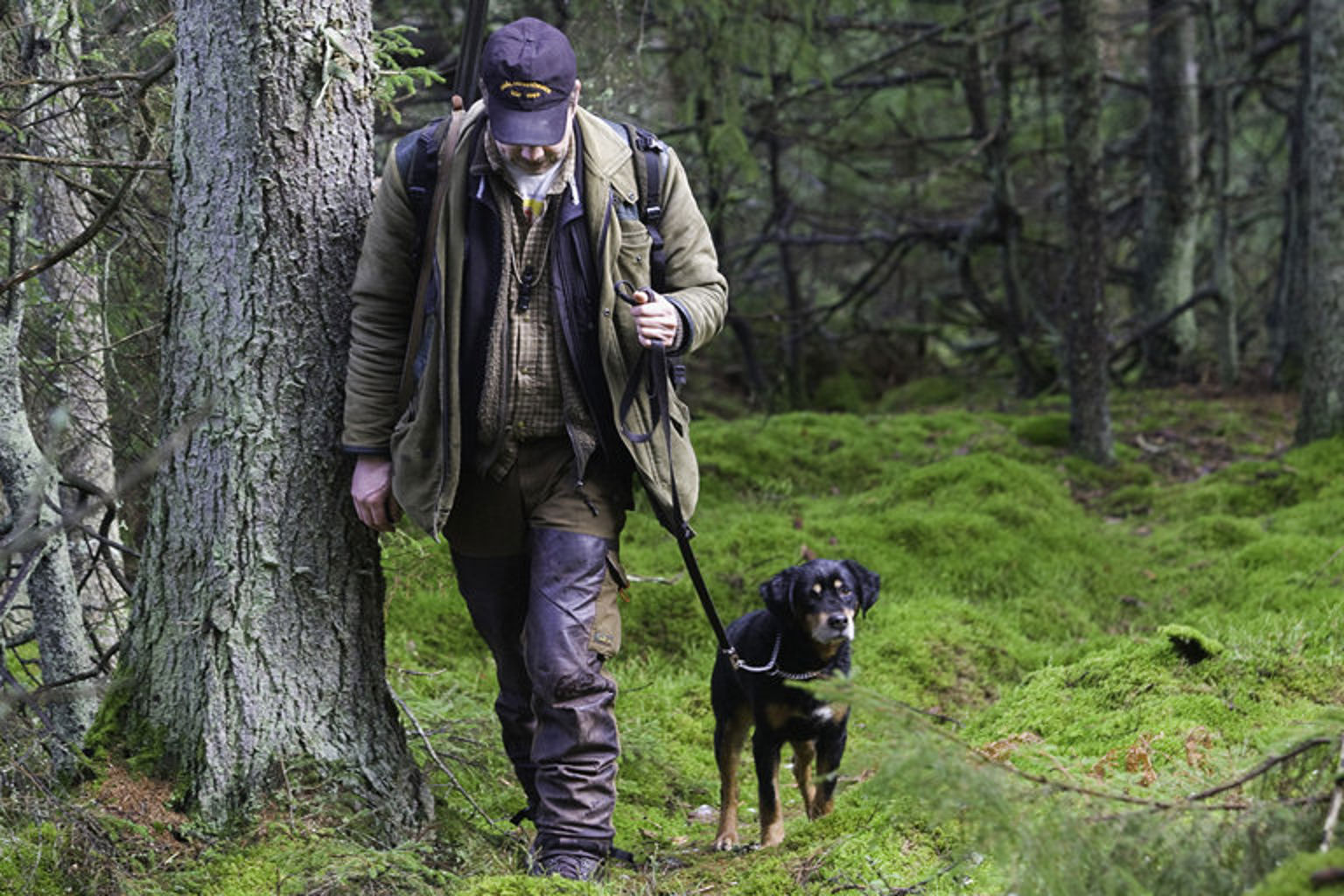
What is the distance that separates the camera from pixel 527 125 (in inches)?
142

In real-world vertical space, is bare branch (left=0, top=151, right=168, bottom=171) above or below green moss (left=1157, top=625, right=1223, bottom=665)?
above

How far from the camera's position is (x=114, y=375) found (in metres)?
4.70

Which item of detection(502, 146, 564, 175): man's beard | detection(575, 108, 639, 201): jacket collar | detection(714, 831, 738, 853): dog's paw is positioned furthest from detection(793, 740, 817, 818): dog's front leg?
detection(502, 146, 564, 175): man's beard

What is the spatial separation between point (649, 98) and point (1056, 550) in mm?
4392

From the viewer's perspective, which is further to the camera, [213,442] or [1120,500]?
[1120,500]

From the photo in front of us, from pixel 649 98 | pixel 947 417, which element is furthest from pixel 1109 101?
pixel 649 98

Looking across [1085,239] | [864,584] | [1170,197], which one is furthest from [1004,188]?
[864,584]

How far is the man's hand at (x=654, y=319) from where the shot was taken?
3.69 metres

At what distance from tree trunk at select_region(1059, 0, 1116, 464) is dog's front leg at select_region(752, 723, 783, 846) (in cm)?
669

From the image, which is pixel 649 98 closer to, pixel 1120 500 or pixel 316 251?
pixel 1120 500

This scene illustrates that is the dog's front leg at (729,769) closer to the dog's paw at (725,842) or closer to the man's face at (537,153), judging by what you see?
the dog's paw at (725,842)

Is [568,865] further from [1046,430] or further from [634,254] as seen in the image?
[1046,430]

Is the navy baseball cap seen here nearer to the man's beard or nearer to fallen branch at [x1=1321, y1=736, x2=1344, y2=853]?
the man's beard

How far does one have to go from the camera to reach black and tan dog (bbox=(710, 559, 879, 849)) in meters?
4.79
